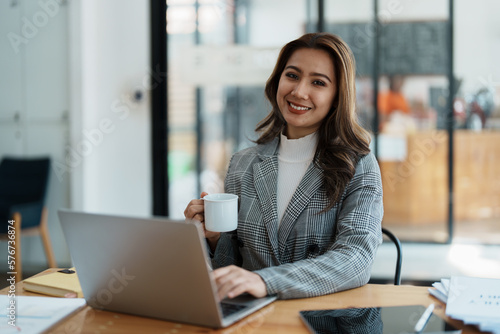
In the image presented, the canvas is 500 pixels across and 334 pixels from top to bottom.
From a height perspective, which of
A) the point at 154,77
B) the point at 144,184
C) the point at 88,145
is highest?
the point at 154,77

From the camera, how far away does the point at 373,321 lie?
1.16m

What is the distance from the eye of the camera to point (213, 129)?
414cm

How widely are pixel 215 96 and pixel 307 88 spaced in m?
2.40

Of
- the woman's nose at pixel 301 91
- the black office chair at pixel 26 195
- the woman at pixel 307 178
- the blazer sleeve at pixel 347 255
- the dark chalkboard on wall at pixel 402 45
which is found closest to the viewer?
the blazer sleeve at pixel 347 255

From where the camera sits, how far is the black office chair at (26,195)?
379cm

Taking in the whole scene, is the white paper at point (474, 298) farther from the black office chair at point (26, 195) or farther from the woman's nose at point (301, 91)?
the black office chair at point (26, 195)

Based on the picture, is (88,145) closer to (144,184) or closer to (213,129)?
(144,184)

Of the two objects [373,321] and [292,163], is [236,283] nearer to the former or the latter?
[373,321]

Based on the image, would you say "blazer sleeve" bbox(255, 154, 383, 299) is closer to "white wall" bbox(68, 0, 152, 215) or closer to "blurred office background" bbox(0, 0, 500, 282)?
"blurred office background" bbox(0, 0, 500, 282)

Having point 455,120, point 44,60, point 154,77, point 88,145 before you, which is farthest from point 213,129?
point 455,120

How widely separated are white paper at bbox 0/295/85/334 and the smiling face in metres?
0.90

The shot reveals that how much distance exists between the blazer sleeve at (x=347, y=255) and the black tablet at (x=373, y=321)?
0.12 metres

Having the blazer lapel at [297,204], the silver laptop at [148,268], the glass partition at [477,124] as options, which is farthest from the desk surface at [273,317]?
the glass partition at [477,124]

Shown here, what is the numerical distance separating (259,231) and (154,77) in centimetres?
257
